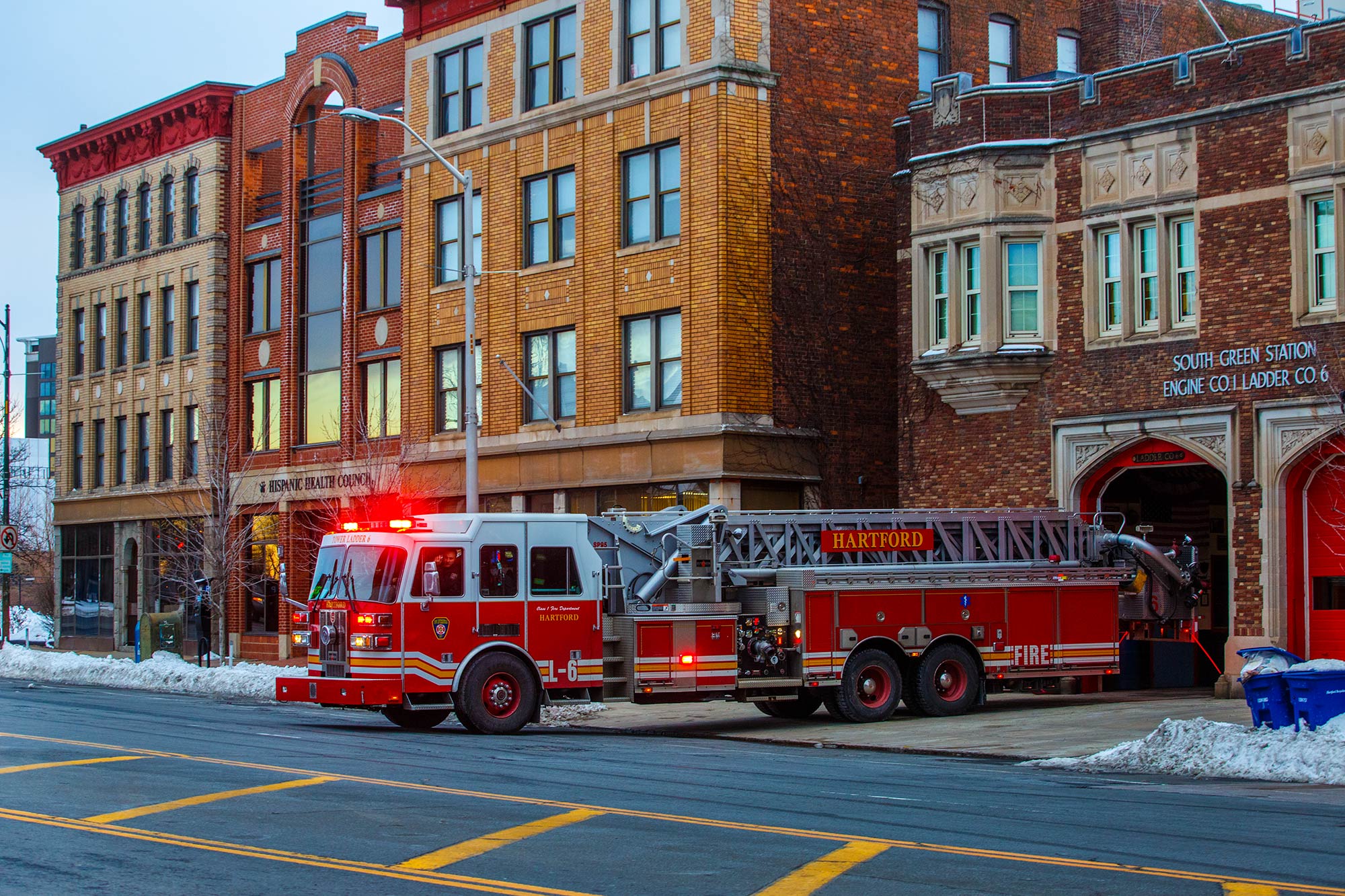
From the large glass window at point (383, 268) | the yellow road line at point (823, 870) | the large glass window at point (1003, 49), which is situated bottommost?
the yellow road line at point (823, 870)

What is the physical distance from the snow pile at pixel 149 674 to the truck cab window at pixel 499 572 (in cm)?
949

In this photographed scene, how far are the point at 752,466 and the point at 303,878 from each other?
21119 millimetres

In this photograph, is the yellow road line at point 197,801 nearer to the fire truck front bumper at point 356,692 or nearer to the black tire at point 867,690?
the fire truck front bumper at point 356,692

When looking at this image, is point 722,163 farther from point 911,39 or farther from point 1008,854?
point 1008,854

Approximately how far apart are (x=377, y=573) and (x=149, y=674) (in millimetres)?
15477

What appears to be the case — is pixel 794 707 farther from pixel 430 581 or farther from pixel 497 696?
pixel 430 581

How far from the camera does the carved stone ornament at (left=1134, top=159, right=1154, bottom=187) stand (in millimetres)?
26234

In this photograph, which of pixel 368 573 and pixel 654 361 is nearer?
pixel 368 573

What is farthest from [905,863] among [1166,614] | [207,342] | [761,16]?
[207,342]

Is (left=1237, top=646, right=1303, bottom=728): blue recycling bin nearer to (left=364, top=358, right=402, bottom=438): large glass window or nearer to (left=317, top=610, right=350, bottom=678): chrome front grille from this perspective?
(left=317, top=610, right=350, bottom=678): chrome front grille

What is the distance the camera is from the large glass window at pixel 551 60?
34562 mm

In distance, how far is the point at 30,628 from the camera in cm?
5912

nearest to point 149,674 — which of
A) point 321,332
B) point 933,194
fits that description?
point 321,332

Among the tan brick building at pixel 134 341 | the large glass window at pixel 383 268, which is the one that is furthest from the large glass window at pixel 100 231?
the large glass window at pixel 383 268
